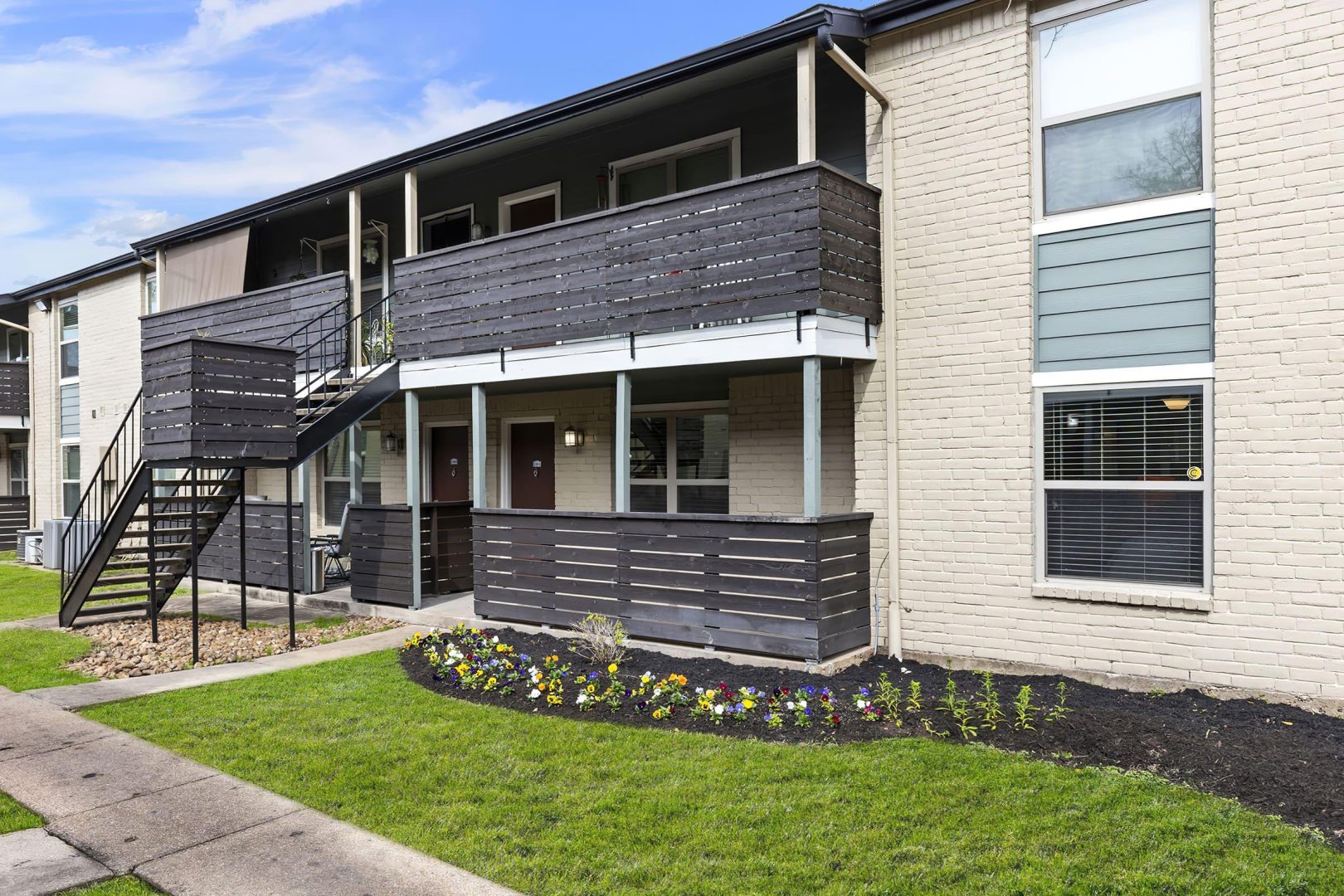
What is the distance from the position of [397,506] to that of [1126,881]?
8728mm

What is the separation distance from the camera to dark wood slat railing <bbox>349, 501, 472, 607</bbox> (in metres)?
10.6

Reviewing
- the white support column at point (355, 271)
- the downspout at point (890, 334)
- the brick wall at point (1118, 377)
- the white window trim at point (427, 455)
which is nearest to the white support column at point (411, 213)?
the white support column at point (355, 271)

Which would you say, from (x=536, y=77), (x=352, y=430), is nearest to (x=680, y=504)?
(x=352, y=430)

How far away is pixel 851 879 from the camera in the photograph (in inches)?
153

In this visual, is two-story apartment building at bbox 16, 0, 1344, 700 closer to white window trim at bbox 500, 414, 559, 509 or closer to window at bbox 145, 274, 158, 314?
white window trim at bbox 500, 414, 559, 509

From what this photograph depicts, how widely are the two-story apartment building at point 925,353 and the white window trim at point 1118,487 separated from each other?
23 millimetres

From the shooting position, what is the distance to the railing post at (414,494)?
10516mm

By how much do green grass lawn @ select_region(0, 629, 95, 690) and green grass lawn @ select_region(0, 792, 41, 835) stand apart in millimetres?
3245

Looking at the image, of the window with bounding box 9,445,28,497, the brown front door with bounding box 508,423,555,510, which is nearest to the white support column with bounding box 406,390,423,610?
the brown front door with bounding box 508,423,555,510

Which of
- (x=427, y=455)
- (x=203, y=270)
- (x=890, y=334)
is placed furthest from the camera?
(x=203, y=270)

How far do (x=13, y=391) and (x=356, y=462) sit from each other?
14.2m

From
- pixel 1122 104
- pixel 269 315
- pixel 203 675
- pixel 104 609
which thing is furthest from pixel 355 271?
pixel 1122 104

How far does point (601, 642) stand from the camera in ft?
25.2

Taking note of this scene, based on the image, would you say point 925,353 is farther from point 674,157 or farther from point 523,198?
point 523,198
